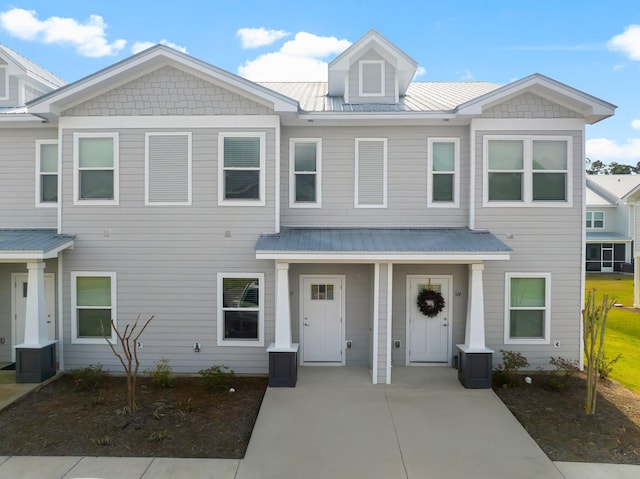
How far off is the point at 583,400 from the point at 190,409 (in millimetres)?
7710

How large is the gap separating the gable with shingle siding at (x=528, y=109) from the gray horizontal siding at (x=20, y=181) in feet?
35.9

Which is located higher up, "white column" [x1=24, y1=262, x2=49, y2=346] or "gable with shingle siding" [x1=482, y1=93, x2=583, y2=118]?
"gable with shingle siding" [x1=482, y1=93, x2=583, y2=118]

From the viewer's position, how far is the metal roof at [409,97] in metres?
10.2

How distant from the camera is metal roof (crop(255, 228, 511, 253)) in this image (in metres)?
8.60

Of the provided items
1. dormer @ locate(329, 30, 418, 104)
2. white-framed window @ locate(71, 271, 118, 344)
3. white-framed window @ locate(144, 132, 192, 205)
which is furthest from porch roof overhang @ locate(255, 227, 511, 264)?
white-framed window @ locate(71, 271, 118, 344)

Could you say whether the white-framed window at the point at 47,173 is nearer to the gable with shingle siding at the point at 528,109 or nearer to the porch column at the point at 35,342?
the porch column at the point at 35,342

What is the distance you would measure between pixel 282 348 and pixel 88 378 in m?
4.33

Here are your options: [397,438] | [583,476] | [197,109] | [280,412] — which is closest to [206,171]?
[197,109]

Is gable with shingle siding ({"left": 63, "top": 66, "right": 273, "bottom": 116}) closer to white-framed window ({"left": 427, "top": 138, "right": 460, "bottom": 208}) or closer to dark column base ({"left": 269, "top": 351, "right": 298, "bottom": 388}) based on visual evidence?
white-framed window ({"left": 427, "top": 138, "right": 460, "bottom": 208})

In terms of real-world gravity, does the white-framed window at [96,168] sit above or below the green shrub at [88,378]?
above

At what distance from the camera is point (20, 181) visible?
1023 cm

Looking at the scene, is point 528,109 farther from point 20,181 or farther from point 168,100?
point 20,181

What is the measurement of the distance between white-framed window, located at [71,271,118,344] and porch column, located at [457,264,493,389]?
8115 mm

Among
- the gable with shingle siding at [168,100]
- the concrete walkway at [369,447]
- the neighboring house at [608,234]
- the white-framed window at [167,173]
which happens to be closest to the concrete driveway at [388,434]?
the concrete walkway at [369,447]
